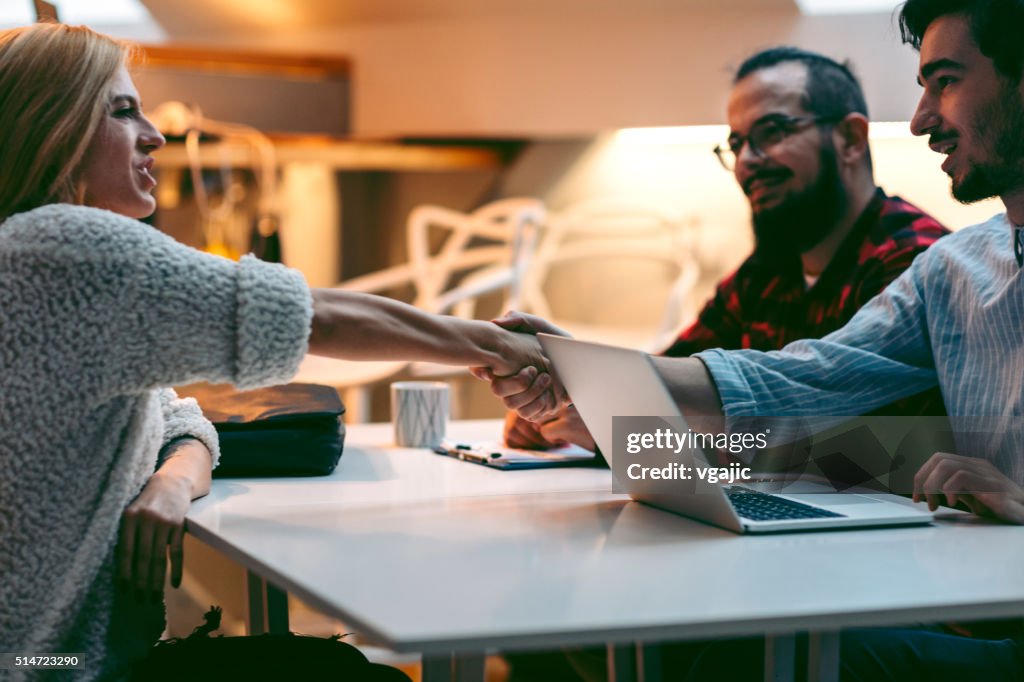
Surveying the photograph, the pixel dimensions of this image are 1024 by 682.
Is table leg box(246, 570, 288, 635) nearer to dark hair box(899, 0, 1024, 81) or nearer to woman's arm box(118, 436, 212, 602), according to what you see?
woman's arm box(118, 436, 212, 602)

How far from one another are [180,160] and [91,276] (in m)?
2.90

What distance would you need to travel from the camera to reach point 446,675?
827 mm

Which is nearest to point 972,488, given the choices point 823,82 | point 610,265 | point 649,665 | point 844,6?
point 649,665

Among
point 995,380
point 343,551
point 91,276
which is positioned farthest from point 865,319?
point 91,276

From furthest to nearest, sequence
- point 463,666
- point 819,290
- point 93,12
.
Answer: point 93,12 → point 819,290 → point 463,666

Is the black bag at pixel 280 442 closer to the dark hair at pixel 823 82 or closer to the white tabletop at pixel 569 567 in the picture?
the white tabletop at pixel 569 567

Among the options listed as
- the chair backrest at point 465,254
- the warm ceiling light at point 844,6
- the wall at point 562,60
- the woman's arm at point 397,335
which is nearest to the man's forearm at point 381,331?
the woman's arm at point 397,335

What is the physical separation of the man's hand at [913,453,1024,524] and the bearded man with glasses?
2.16ft

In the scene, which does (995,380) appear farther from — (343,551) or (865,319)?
(343,551)

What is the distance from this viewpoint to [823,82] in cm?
201

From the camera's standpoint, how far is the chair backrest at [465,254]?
3227 millimetres

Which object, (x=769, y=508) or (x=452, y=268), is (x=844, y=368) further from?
(x=452, y=268)

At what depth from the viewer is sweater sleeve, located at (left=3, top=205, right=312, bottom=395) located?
96 cm

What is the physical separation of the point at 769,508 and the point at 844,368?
1.19 ft
